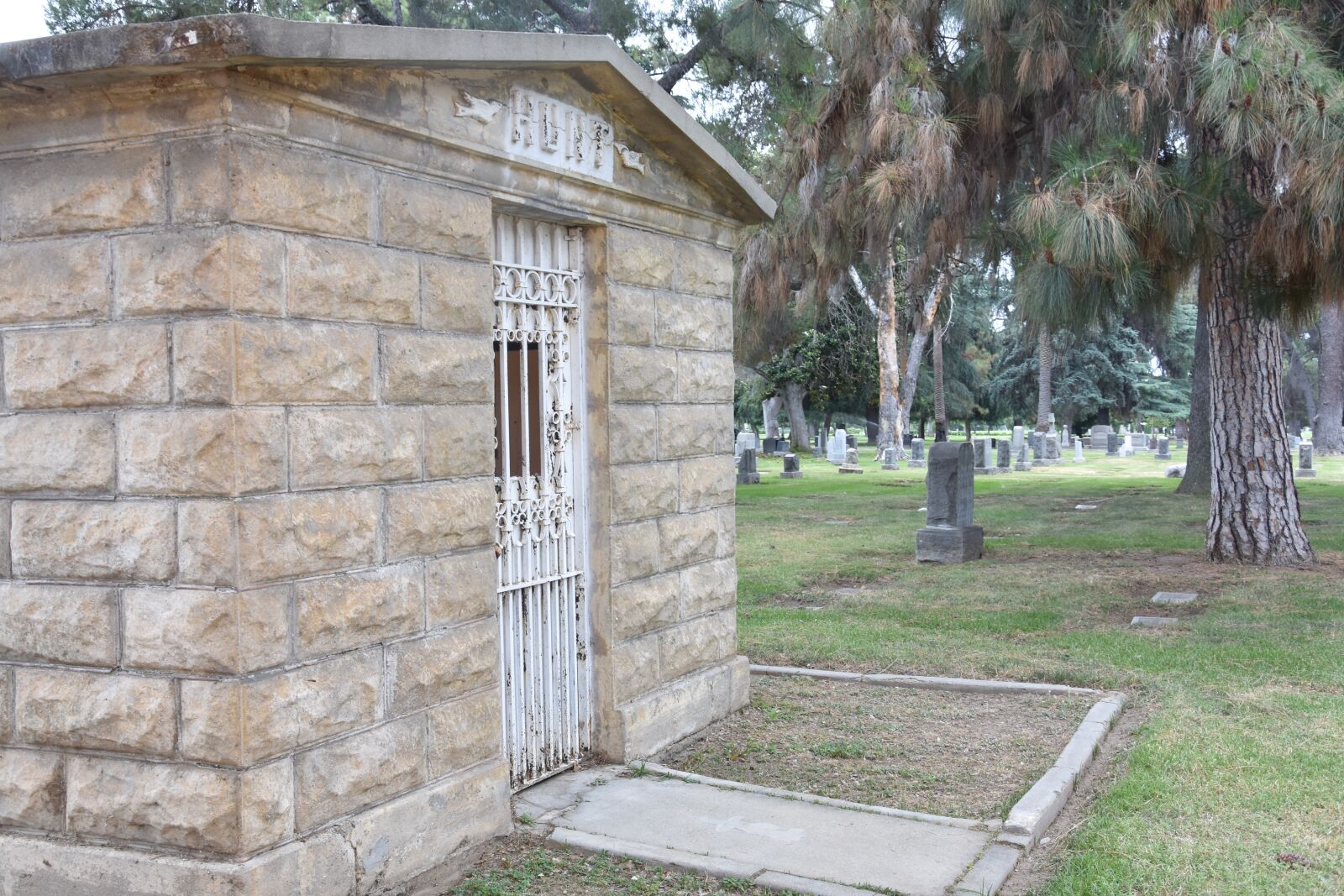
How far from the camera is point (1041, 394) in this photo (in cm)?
4016

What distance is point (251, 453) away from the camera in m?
3.58

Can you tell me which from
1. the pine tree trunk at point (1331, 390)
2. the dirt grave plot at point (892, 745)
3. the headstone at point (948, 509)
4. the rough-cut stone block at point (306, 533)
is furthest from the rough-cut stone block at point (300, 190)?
the pine tree trunk at point (1331, 390)

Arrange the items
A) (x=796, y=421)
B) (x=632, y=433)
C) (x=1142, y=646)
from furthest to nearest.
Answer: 1. (x=796, y=421)
2. (x=1142, y=646)
3. (x=632, y=433)

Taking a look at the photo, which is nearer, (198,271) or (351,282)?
(198,271)

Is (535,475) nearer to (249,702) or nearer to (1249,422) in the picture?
(249,702)

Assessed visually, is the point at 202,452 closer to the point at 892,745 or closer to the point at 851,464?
the point at 892,745

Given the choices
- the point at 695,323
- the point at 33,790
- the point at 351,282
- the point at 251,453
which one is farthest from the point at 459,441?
the point at 695,323

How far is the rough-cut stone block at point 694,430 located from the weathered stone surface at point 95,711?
2.81 m

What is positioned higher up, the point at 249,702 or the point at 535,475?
the point at 535,475

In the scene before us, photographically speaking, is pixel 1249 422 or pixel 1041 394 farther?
pixel 1041 394

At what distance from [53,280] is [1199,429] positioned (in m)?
21.5

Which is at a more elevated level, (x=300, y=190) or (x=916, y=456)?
(x=300, y=190)

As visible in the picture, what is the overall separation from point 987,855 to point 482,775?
1920mm

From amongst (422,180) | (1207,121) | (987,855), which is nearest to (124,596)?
(422,180)
